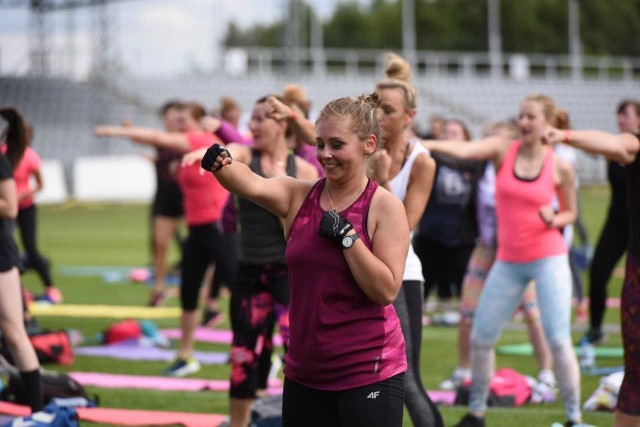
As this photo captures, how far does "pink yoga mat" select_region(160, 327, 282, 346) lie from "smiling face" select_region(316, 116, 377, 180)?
252 inches

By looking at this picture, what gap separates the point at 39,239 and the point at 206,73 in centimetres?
2499

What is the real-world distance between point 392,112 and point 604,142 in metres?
1.10

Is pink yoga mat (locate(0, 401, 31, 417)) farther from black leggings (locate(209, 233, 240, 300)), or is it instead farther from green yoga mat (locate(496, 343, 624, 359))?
green yoga mat (locate(496, 343, 624, 359))

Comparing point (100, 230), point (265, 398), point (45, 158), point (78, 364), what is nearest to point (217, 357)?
point (78, 364)

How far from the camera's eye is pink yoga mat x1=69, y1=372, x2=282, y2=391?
27.5 feet

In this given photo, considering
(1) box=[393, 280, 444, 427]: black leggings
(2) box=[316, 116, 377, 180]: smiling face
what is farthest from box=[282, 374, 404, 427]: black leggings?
(1) box=[393, 280, 444, 427]: black leggings

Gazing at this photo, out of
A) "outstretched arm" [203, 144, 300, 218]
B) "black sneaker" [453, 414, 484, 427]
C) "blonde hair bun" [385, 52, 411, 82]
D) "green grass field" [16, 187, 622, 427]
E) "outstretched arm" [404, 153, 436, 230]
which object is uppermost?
"blonde hair bun" [385, 52, 411, 82]

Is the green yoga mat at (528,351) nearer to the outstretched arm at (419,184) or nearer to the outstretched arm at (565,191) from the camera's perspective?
the outstretched arm at (565,191)

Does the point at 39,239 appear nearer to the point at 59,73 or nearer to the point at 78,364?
the point at 78,364

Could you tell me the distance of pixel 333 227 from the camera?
3.93 meters

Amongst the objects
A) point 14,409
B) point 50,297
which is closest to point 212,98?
point 50,297

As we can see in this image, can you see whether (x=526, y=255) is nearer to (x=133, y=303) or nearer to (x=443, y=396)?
(x=443, y=396)

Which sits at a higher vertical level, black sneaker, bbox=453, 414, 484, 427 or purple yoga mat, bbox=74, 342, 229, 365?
black sneaker, bbox=453, 414, 484, 427

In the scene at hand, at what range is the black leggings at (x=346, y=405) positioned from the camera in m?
4.11
